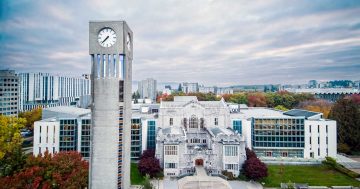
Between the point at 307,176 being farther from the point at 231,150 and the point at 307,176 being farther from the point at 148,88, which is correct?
the point at 148,88

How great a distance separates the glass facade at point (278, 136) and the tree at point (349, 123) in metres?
11.2

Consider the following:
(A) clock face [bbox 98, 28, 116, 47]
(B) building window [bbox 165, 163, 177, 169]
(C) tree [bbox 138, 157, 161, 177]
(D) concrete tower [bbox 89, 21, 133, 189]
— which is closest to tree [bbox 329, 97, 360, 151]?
(B) building window [bbox 165, 163, 177, 169]

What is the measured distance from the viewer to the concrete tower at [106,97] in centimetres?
2133

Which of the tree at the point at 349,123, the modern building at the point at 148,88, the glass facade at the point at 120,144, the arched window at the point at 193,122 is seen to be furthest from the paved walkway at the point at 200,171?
the modern building at the point at 148,88

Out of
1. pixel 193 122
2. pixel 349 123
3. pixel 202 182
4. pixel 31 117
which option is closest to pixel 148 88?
pixel 31 117

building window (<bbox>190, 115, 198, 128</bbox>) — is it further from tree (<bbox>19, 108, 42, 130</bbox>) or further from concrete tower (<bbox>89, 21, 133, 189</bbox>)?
tree (<bbox>19, 108, 42, 130</bbox>)

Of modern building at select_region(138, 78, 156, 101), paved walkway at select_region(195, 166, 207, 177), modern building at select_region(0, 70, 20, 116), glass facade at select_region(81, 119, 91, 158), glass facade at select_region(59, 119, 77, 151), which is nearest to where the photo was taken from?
paved walkway at select_region(195, 166, 207, 177)

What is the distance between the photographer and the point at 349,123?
45.6 meters

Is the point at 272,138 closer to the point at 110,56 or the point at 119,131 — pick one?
the point at 119,131

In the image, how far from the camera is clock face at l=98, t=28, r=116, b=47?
69.9ft

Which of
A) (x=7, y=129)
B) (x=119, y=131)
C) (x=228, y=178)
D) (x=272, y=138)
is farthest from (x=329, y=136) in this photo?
(x=7, y=129)

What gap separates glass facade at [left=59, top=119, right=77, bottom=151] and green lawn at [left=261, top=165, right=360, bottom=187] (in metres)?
31.9

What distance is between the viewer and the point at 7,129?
1081 inches

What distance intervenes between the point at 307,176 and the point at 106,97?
1254 inches
